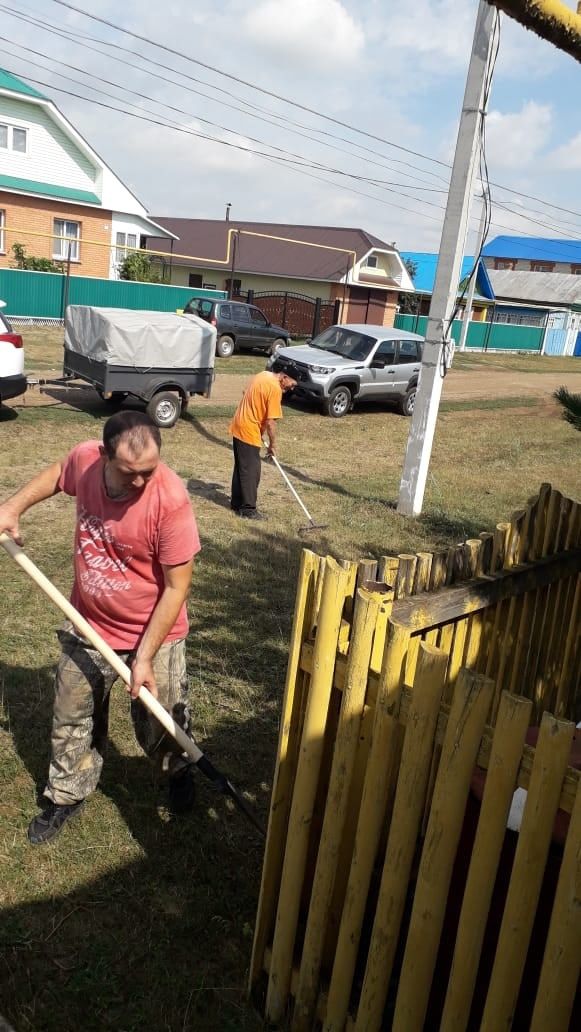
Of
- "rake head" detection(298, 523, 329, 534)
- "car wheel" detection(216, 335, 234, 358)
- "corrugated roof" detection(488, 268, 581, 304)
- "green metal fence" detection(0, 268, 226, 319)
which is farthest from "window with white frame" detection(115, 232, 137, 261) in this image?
"corrugated roof" detection(488, 268, 581, 304)

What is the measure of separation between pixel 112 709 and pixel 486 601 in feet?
7.42

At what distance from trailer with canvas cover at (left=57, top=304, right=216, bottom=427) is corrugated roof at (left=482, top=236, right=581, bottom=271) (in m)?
64.2

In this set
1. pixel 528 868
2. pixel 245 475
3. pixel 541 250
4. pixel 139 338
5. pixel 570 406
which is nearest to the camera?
pixel 528 868

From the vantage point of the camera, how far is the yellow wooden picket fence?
1.93 metres

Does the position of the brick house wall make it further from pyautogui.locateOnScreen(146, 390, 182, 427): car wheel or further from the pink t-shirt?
the pink t-shirt

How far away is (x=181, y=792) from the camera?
3588mm

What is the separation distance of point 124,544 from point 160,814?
1.32m

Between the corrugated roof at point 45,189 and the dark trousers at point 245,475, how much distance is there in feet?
71.2

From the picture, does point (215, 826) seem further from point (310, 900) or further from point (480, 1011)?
point (480, 1011)

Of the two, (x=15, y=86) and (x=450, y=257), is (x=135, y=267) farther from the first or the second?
(x=450, y=257)

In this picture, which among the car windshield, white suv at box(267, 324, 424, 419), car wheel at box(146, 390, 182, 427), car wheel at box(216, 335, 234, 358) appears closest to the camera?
car wheel at box(146, 390, 182, 427)

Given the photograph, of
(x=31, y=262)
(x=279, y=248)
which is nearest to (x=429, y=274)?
(x=279, y=248)

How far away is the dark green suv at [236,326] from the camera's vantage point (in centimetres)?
2189

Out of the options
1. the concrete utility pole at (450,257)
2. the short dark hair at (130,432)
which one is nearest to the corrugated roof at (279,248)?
the concrete utility pole at (450,257)
